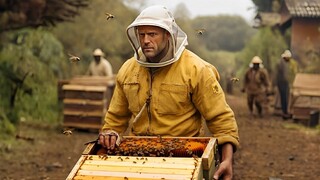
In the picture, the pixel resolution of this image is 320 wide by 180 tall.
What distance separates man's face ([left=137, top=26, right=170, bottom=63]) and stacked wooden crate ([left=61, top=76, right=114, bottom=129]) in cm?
849

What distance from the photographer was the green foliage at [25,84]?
12.2 metres

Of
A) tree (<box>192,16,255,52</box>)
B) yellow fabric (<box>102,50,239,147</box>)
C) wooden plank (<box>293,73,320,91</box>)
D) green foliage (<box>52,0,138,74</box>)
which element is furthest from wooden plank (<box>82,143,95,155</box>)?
tree (<box>192,16,255,52</box>)

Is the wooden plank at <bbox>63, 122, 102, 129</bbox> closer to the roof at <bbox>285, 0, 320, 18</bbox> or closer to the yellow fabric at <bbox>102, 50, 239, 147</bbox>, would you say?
the yellow fabric at <bbox>102, 50, 239, 147</bbox>

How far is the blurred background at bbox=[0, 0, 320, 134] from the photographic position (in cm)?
1218

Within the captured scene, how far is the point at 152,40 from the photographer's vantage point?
161 inches

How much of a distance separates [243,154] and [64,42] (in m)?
16.5

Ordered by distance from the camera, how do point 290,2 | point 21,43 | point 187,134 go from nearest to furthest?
point 187,134 → point 21,43 → point 290,2

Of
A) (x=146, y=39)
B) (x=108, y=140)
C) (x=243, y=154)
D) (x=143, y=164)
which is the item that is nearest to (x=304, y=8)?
(x=243, y=154)

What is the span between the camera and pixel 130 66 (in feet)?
14.4

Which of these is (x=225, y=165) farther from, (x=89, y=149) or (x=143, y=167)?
(x=89, y=149)

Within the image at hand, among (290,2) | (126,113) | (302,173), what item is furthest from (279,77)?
(126,113)

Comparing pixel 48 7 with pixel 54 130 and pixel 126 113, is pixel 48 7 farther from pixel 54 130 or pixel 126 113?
pixel 126 113

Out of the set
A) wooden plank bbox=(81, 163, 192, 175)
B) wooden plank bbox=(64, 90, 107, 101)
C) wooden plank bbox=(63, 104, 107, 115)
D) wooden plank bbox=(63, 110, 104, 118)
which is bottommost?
wooden plank bbox=(63, 110, 104, 118)

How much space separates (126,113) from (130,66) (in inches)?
15.0
